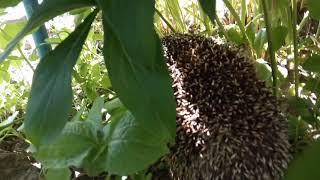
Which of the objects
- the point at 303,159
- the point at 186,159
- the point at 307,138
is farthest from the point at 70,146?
the point at 303,159

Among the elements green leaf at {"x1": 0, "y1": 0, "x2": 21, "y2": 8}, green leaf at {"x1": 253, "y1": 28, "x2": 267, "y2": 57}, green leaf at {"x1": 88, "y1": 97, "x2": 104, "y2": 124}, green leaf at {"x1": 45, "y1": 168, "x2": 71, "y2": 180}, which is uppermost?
green leaf at {"x1": 0, "y1": 0, "x2": 21, "y2": 8}

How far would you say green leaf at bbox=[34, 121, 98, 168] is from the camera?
0.70 meters

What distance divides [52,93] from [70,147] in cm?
25

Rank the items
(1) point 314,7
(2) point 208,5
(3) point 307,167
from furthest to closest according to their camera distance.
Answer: (1) point 314,7 < (2) point 208,5 < (3) point 307,167

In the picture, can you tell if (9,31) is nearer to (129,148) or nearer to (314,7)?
(129,148)

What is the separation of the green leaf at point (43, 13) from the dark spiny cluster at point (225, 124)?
1.25 ft

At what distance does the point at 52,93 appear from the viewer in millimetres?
490

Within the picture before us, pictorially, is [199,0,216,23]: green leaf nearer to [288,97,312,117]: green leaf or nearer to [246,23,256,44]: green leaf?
[288,97,312,117]: green leaf

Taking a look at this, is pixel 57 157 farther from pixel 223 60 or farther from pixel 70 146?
pixel 223 60

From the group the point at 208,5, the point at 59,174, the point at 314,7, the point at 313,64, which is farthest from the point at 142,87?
the point at 313,64

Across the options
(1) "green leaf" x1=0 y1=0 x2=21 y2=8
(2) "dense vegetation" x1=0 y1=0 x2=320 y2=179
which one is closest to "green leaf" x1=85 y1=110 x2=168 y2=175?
(2) "dense vegetation" x1=0 y1=0 x2=320 y2=179

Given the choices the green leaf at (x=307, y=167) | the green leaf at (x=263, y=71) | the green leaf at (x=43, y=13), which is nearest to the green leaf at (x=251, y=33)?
the green leaf at (x=263, y=71)

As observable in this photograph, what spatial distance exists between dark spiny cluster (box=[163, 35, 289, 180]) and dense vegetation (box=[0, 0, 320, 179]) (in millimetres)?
78

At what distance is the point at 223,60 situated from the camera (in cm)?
86
